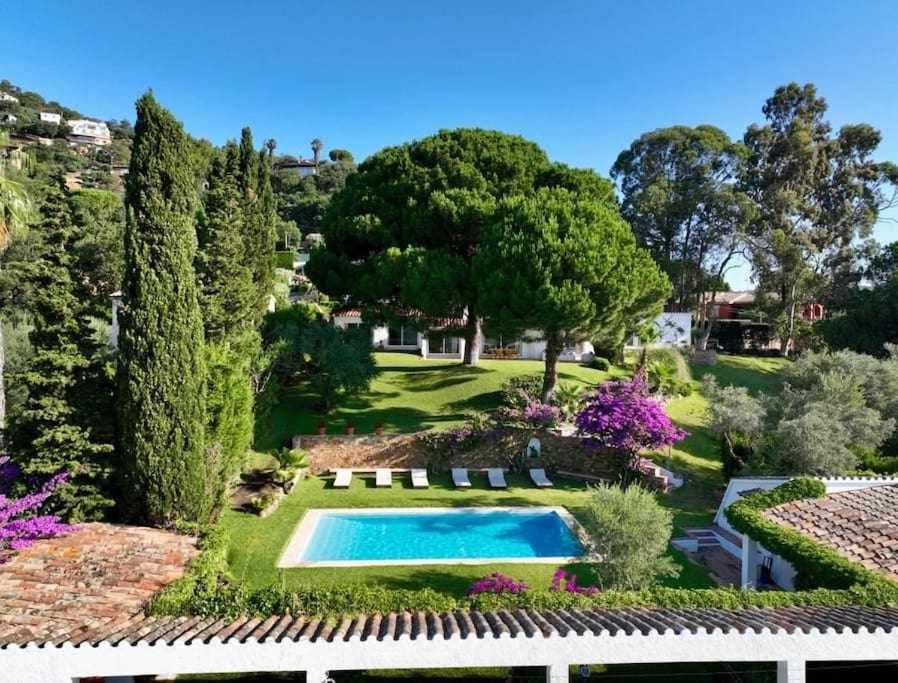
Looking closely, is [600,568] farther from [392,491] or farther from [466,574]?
[392,491]

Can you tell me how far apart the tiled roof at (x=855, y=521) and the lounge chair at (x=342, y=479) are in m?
14.5

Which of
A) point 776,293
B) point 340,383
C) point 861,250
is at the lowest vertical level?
point 340,383

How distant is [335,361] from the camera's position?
25.3 meters

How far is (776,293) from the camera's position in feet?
157

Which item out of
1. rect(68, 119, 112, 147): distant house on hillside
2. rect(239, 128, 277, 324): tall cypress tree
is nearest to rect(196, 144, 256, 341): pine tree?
rect(239, 128, 277, 324): tall cypress tree

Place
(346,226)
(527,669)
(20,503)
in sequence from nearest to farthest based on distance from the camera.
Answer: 1. (527,669)
2. (20,503)
3. (346,226)

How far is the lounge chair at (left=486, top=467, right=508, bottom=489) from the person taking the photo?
73.3 ft

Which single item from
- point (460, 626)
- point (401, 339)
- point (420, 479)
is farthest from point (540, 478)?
point (401, 339)

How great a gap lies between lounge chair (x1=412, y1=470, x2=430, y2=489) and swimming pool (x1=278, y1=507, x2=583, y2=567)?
2.45 metres

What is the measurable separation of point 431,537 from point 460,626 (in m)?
9.86

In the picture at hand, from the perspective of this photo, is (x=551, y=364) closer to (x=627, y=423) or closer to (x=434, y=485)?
(x=627, y=423)

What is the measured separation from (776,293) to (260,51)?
44.2 metres

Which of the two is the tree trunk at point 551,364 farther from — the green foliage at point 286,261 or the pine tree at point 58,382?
the green foliage at point 286,261

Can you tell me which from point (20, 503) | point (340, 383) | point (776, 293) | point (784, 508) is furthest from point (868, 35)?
point (776, 293)
